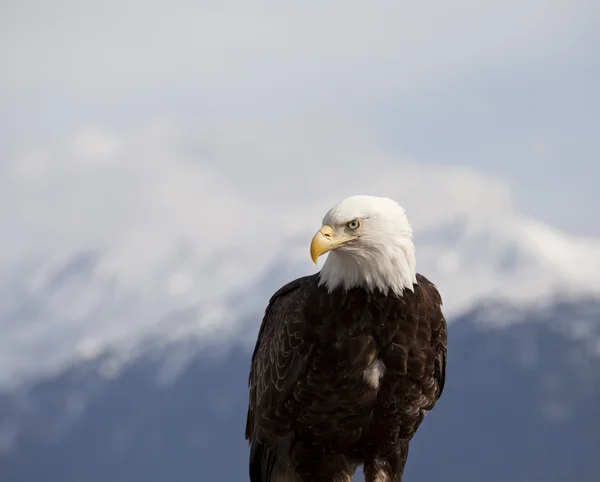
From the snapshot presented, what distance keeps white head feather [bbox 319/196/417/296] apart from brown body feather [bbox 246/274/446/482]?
11cm

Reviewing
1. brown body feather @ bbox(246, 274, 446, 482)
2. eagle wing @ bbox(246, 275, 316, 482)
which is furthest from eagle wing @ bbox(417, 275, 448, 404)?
eagle wing @ bbox(246, 275, 316, 482)

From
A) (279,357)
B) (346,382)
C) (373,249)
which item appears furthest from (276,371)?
(373,249)

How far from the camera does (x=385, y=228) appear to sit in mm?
6891

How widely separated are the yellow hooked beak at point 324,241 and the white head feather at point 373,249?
0.17 ft

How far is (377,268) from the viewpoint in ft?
23.1

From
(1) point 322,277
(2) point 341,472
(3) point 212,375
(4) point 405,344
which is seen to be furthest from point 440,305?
(3) point 212,375

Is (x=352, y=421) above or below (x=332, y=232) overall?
below

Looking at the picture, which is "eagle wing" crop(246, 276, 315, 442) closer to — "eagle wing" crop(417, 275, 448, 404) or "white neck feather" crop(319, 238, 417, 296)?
"white neck feather" crop(319, 238, 417, 296)

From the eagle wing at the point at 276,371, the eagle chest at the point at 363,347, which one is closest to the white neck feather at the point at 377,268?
the eagle chest at the point at 363,347

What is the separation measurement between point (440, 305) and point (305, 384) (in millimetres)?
1266

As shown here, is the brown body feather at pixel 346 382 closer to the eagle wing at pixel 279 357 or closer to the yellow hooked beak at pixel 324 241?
the eagle wing at pixel 279 357

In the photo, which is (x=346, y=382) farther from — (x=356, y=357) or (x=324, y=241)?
(x=324, y=241)

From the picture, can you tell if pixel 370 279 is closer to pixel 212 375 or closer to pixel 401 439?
pixel 401 439

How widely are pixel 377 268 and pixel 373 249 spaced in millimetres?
170
